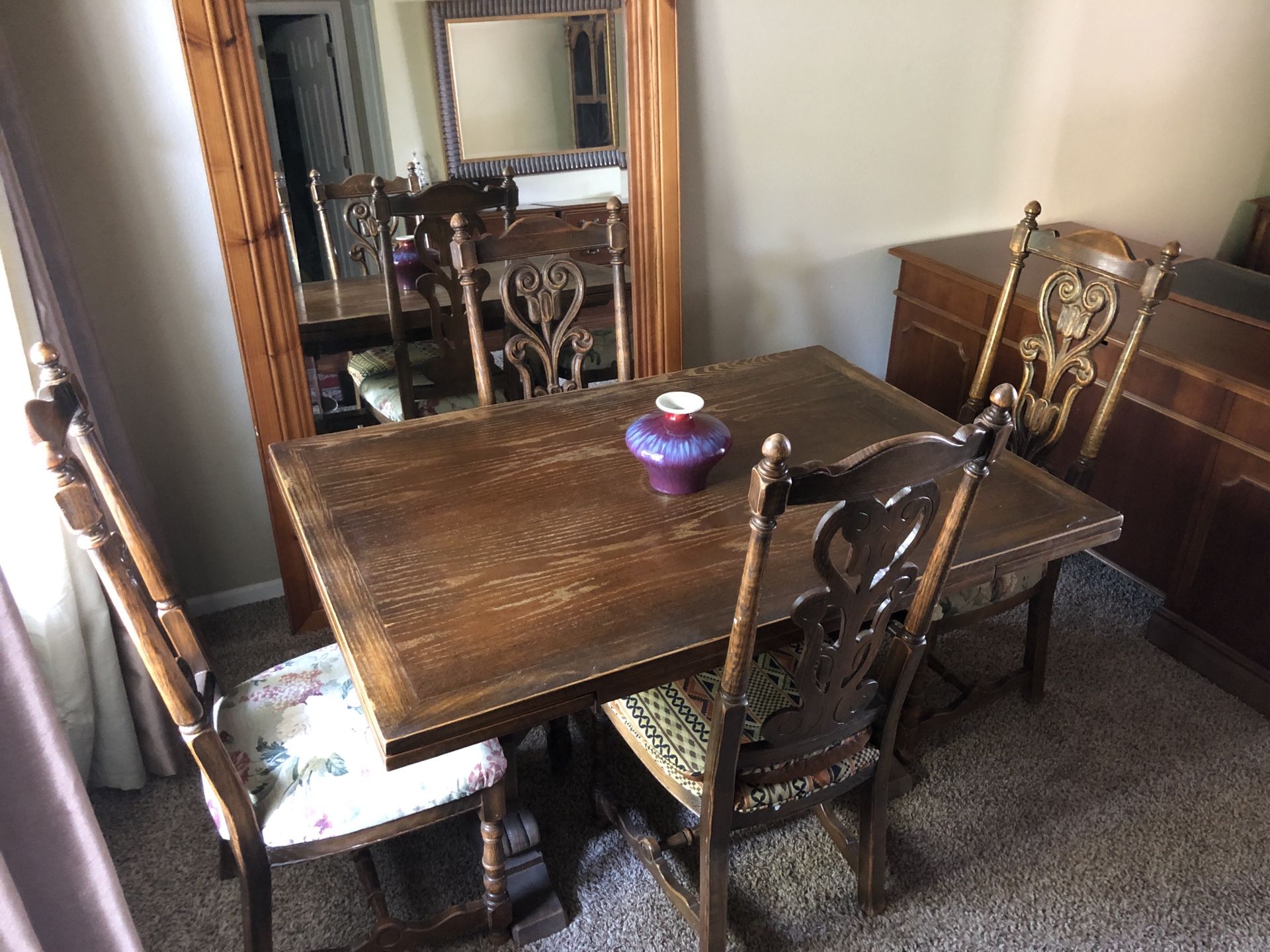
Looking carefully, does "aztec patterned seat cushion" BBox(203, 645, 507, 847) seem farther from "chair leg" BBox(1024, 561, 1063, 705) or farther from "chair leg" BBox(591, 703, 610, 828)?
"chair leg" BBox(1024, 561, 1063, 705)

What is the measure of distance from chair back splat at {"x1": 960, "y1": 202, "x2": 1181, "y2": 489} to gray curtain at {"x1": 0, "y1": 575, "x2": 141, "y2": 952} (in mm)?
1734

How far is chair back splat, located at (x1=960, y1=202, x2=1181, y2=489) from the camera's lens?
169cm

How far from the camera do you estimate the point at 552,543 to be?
1373 millimetres

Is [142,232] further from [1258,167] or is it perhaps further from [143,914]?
[1258,167]

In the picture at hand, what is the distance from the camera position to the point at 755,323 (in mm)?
2588

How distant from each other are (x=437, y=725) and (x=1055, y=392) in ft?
6.50

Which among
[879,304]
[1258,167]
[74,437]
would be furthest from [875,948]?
[1258,167]

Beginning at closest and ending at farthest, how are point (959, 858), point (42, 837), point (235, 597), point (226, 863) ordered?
1. point (42, 837)
2. point (226, 863)
3. point (959, 858)
4. point (235, 597)

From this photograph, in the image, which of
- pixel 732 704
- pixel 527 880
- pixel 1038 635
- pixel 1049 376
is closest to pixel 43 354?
pixel 732 704

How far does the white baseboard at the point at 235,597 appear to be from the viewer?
229 centimetres

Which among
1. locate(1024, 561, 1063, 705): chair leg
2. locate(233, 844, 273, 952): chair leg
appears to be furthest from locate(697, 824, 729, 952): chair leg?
locate(1024, 561, 1063, 705): chair leg

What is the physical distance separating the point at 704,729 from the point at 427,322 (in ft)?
4.01

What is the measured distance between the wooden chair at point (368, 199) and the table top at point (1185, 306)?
1209mm

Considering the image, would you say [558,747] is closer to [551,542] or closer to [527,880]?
[527,880]
